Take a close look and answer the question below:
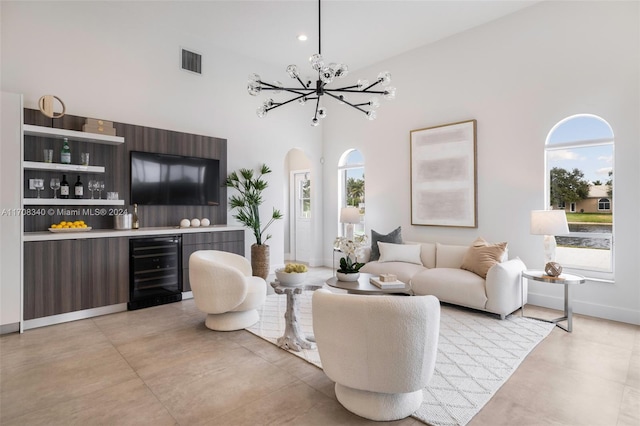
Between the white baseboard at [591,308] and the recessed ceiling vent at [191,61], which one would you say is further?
the recessed ceiling vent at [191,61]

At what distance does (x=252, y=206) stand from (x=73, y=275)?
279 centimetres

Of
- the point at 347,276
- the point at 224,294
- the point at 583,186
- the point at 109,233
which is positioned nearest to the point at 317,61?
the point at 347,276

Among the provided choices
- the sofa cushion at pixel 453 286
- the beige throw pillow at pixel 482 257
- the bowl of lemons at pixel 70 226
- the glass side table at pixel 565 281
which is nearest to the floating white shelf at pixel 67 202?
the bowl of lemons at pixel 70 226

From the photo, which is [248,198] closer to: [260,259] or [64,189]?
[260,259]

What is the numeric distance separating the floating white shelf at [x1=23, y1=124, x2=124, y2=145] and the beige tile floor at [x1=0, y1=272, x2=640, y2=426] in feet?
7.15

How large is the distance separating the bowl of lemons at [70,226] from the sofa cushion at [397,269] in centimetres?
370

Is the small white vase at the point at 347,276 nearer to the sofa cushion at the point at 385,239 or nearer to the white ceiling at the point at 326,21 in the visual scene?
the sofa cushion at the point at 385,239

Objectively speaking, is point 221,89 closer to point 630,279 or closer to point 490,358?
point 490,358

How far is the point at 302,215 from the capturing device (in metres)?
8.16

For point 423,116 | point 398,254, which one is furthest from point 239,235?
point 423,116

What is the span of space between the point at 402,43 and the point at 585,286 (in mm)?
4400

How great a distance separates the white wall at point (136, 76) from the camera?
403 cm

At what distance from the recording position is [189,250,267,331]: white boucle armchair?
3.44m

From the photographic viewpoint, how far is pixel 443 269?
4664mm
